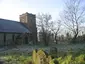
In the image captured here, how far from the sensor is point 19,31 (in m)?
46.3

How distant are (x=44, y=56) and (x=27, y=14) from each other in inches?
1825

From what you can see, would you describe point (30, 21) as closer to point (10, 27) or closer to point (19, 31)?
point (19, 31)

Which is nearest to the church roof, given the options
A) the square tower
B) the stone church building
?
the stone church building

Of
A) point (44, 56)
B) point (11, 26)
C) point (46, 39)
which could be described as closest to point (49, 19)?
point (11, 26)

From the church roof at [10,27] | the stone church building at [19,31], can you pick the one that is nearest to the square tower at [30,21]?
the stone church building at [19,31]

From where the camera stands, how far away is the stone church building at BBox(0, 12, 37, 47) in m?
42.4

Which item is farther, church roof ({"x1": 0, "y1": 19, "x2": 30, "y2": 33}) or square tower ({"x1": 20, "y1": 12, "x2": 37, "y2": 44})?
square tower ({"x1": 20, "y1": 12, "x2": 37, "y2": 44})

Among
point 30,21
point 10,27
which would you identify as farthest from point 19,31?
point 30,21

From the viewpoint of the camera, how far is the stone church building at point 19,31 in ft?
139

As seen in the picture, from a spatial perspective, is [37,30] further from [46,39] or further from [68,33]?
[46,39]

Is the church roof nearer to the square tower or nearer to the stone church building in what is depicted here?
the stone church building

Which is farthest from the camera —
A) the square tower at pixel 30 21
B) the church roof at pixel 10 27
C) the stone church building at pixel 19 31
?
the square tower at pixel 30 21

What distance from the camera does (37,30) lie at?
2146 inches

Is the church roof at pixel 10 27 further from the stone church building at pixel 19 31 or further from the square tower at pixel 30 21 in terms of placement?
the square tower at pixel 30 21
